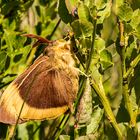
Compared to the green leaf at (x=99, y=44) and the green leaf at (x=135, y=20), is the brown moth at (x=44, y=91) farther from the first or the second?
the green leaf at (x=135, y=20)

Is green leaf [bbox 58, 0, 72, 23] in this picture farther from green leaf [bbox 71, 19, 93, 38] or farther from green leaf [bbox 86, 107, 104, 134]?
green leaf [bbox 86, 107, 104, 134]

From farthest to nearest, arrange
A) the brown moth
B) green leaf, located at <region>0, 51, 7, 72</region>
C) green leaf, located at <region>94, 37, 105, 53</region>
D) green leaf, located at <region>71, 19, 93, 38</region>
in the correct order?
green leaf, located at <region>0, 51, 7, 72</region>
the brown moth
green leaf, located at <region>94, 37, 105, 53</region>
green leaf, located at <region>71, 19, 93, 38</region>

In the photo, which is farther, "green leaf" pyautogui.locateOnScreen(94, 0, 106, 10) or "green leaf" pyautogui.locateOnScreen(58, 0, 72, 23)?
"green leaf" pyautogui.locateOnScreen(58, 0, 72, 23)

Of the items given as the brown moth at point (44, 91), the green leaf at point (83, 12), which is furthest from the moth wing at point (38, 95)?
the green leaf at point (83, 12)

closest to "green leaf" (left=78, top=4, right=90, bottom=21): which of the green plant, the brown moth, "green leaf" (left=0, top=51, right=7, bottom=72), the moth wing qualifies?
the green plant

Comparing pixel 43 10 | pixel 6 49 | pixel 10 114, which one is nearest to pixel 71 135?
pixel 10 114

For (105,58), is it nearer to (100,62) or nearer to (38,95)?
(100,62)
